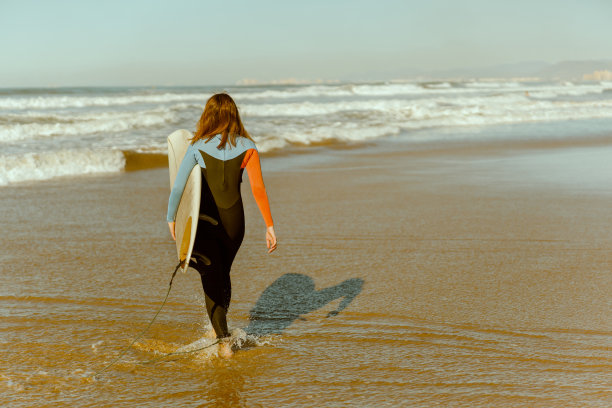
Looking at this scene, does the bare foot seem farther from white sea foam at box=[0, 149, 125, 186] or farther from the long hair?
white sea foam at box=[0, 149, 125, 186]

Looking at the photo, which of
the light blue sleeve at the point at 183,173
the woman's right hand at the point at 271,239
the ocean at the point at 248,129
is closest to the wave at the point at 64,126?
the ocean at the point at 248,129

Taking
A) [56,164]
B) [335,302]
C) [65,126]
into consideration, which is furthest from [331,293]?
[65,126]

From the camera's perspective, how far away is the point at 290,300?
14.5 ft

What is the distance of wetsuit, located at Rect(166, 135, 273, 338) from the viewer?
3221mm

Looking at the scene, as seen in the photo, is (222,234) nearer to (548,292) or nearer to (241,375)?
(241,375)

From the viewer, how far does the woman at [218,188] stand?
10.5 ft

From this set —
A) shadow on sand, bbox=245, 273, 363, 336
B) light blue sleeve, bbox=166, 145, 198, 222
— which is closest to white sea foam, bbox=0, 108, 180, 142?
shadow on sand, bbox=245, 273, 363, 336

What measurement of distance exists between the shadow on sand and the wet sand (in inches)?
0.8

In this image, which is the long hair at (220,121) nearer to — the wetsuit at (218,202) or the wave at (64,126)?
the wetsuit at (218,202)

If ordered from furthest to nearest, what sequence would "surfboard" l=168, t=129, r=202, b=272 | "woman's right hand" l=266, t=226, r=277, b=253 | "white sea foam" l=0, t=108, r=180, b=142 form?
"white sea foam" l=0, t=108, r=180, b=142, "woman's right hand" l=266, t=226, r=277, b=253, "surfboard" l=168, t=129, r=202, b=272

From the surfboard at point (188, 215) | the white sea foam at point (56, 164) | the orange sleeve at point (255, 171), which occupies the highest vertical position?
the orange sleeve at point (255, 171)

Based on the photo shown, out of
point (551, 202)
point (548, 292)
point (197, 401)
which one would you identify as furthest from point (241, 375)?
point (551, 202)

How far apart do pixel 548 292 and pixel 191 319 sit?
8.72 ft

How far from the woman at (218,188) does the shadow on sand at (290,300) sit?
2.04ft
